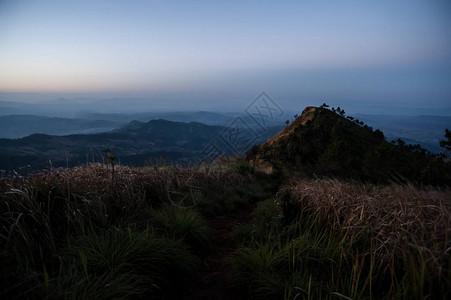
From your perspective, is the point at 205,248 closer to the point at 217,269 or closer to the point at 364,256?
the point at 217,269

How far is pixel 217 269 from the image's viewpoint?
10.2ft

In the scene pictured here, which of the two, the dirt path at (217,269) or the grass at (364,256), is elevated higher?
the grass at (364,256)

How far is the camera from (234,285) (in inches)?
99.1

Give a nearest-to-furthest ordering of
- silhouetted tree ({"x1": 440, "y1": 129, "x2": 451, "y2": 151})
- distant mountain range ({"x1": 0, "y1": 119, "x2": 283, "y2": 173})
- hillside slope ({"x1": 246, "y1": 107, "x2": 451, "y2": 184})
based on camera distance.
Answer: silhouetted tree ({"x1": 440, "y1": 129, "x2": 451, "y2": 151})
hillside slope ({"x1": 246, "y1": 107, "x2": 451, "y2": 184})
distant mountain range ({"x1": 0, "y1": 119, "x2": 283, "y2": 173})

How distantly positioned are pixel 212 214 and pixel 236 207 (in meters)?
1.11

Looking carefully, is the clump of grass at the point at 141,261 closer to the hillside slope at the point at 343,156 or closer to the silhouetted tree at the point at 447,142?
the hillside slope at the point at 343,156

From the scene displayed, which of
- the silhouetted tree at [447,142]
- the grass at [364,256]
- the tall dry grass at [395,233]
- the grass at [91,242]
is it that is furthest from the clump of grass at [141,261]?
the silhouetted tree at [447,142]

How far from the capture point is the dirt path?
2529 mm

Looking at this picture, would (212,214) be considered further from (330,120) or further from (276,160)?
(330,120)

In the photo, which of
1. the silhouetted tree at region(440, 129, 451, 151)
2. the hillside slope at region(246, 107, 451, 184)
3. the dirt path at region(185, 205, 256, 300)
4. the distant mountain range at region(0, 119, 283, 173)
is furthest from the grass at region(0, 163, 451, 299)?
the silhouetted tree at region(440, 129, 451, 151)

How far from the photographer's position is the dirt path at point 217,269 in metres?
2.53

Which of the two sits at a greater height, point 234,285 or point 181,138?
point 234,285

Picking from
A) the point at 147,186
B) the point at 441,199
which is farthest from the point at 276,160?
the point at 441,199

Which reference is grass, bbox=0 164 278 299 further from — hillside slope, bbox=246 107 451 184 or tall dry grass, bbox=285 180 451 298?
hillside slope, bbox=246 107 451 184
